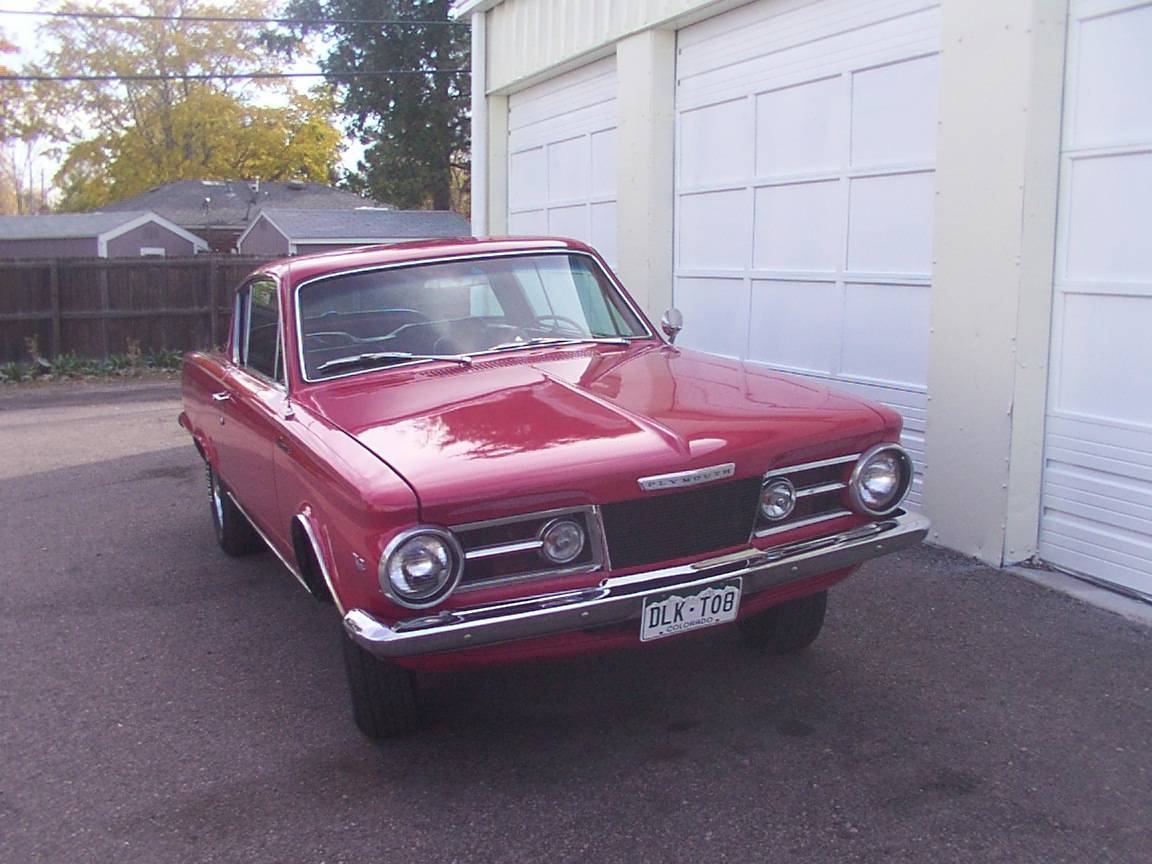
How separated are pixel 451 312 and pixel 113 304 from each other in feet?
49.4

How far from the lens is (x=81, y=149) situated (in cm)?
4941

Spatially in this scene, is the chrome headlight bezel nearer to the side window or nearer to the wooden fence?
the side window

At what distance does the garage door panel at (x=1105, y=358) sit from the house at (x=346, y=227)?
2400 centimetres

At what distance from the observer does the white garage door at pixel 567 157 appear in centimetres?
1007

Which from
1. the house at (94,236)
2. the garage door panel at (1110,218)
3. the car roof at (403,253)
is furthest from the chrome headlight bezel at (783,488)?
the house at (94,236)

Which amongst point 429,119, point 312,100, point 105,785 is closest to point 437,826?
point 105,785

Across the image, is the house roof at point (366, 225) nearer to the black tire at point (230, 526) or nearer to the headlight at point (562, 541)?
the black tire at point (230, 526)

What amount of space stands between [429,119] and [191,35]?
1941 centimetres

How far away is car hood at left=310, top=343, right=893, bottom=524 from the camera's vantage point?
138 inches

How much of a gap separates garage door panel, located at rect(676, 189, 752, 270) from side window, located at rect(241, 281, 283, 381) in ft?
11.9

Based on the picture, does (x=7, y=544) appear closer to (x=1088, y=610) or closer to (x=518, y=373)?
(x=518, y=373)

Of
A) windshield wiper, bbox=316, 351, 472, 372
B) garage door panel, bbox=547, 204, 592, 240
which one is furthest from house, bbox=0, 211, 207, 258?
windshield wiper, bbox=316, 351, 472, 372

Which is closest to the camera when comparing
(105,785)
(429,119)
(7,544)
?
(105,785)

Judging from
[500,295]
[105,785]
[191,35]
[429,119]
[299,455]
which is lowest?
[105,785]
